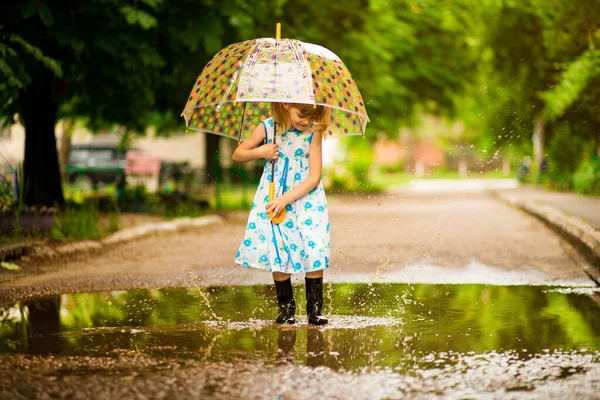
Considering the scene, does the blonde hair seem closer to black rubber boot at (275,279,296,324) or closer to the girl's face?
the girl's face

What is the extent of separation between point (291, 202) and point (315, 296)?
0.68 m

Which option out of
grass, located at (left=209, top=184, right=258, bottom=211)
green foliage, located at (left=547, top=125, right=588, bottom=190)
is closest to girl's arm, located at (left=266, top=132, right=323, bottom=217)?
grass, located at (left=209, top=184, right=258, bottom=211)

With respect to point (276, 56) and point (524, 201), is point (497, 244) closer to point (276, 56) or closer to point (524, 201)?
point (276, 56)

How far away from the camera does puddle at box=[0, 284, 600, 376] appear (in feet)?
18.7

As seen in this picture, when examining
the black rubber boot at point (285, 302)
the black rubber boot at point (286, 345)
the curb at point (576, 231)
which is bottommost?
the curb at point (576, 231)

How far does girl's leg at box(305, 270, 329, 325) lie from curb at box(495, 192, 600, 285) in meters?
3.49

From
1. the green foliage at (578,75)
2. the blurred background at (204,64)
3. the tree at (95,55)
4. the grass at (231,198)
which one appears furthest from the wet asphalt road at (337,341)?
the grass at (231,198)

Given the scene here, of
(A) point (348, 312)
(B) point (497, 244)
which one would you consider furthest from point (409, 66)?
(A) point (348, 312)

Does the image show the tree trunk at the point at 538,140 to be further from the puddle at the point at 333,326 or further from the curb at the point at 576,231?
the puddle at the point at 333,326

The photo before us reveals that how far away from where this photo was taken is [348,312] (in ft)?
24.2

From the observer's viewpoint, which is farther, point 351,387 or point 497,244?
point 497,244

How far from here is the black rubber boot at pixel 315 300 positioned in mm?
6668

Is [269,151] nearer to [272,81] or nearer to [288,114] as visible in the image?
[288,114]

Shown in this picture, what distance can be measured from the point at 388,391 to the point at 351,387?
192 millimetres
